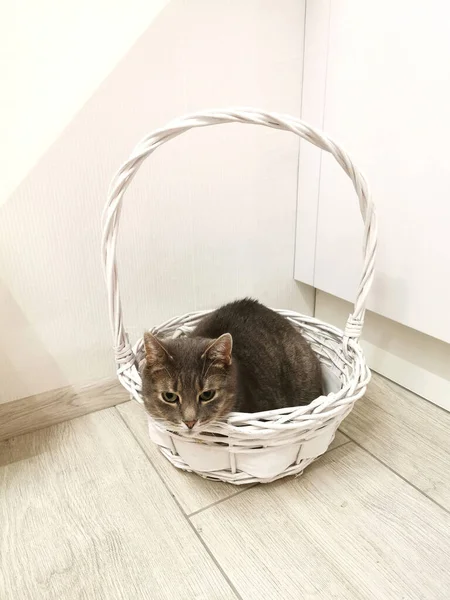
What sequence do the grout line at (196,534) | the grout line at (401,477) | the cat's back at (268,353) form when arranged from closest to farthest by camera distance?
the grout line at (196,534) → the grout line at (401,477) → the cat's back at (268,353)

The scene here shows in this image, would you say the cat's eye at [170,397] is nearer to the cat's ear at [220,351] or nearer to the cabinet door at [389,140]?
the cat's ear at [220,351]

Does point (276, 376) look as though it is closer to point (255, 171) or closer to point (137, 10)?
point (255, 171)

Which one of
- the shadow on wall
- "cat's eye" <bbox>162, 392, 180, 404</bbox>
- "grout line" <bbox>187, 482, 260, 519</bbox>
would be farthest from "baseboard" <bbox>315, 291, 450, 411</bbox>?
the shadow on wall

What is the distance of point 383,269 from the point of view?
1.10 meters

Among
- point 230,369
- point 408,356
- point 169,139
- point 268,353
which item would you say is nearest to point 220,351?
point 230,369

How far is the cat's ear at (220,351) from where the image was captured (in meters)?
0.77

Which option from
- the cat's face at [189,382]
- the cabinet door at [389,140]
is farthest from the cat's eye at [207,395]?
the cabinet door at [389,140]

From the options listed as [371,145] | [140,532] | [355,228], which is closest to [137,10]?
[371,145]

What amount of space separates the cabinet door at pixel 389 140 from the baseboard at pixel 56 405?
70 cm

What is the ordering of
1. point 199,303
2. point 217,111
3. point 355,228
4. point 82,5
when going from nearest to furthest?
1. point 217,111
2. point 82,5
3. point 355,228
4. point 199,303

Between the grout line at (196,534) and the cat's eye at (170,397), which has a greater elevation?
the cat's eye at (170,397)

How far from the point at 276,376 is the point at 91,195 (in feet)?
1.99

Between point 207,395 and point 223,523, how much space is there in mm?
250

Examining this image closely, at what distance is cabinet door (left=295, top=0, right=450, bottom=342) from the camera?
0.90 meters
